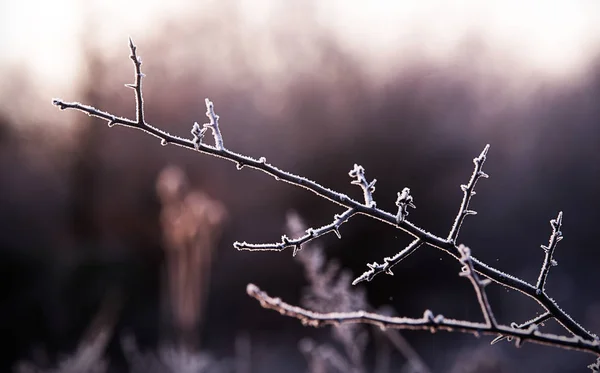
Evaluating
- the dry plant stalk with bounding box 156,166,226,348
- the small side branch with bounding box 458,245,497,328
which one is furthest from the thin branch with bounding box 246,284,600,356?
the dry plant stalk with bounding box 156,166,226,348

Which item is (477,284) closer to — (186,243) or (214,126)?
(214,126)

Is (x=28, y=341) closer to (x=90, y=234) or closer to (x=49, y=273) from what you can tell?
(x=49, y=273)

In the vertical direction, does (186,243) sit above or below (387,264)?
above

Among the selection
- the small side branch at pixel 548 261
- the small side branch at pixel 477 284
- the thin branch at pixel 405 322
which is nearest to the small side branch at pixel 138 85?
the thin branch at pixel 405 322

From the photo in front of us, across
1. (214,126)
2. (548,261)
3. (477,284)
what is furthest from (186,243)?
(477,284)

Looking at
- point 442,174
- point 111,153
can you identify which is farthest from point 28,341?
point 442,174

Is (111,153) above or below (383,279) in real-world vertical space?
above

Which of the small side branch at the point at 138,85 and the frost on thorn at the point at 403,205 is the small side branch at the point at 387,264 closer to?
the frost on thorn at the point at 403,205

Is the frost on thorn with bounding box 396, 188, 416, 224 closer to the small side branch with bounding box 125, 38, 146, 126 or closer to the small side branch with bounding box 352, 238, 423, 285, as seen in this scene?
the small side branch with bounding box 352, 238, 423, 285
